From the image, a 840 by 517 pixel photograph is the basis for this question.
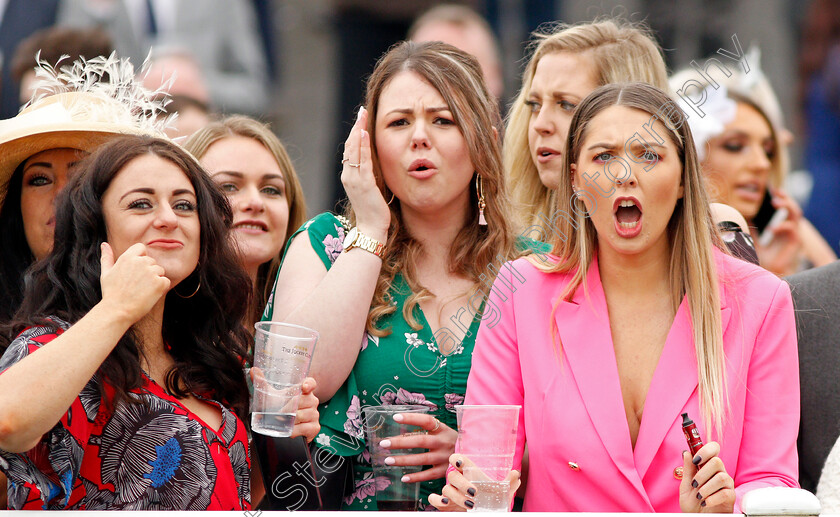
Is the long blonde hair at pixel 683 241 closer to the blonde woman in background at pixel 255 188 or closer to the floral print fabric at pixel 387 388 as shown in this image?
the floral print fabric at pixel 387 388

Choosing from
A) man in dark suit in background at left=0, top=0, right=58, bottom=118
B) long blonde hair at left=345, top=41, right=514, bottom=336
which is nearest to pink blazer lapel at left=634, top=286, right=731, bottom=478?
long blonde hair at left=345, top=41, right=514, bottom=336

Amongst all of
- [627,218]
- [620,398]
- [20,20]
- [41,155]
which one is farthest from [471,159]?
[20,20]

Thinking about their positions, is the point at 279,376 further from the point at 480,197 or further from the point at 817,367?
the point at 817,367

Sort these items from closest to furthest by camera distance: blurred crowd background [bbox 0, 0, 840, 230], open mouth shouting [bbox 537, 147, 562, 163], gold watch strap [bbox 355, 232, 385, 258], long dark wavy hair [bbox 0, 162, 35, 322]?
gold watch strap [bbox 355, 232, 385, 258], long dark wavy hair [bbox 0, 162, 35, 322], open mouth shouting [bbox 537, 147, 562, 163], blurred crowd background [bbox 0, 0, 840, 230]

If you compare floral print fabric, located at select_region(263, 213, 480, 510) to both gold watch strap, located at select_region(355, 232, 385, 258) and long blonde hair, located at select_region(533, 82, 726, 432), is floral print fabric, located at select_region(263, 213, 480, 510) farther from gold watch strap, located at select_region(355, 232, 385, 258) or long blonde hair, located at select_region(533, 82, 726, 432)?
long blonde hair, located at select_region(533, 82, 726, 432)

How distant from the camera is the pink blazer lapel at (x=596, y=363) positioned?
2596mm

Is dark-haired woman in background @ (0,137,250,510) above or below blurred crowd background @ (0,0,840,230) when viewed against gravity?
below

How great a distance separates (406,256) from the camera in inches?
131

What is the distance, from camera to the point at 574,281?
2.87 meters

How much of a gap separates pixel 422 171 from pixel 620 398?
39.9 inches

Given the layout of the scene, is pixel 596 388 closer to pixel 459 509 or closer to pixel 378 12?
pixel 459 509

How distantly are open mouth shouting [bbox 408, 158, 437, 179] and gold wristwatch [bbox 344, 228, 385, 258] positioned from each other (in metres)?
0.26

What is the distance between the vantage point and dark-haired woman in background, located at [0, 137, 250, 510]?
2.33m

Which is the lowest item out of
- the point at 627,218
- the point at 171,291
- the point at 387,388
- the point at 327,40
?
the point at 387,388
